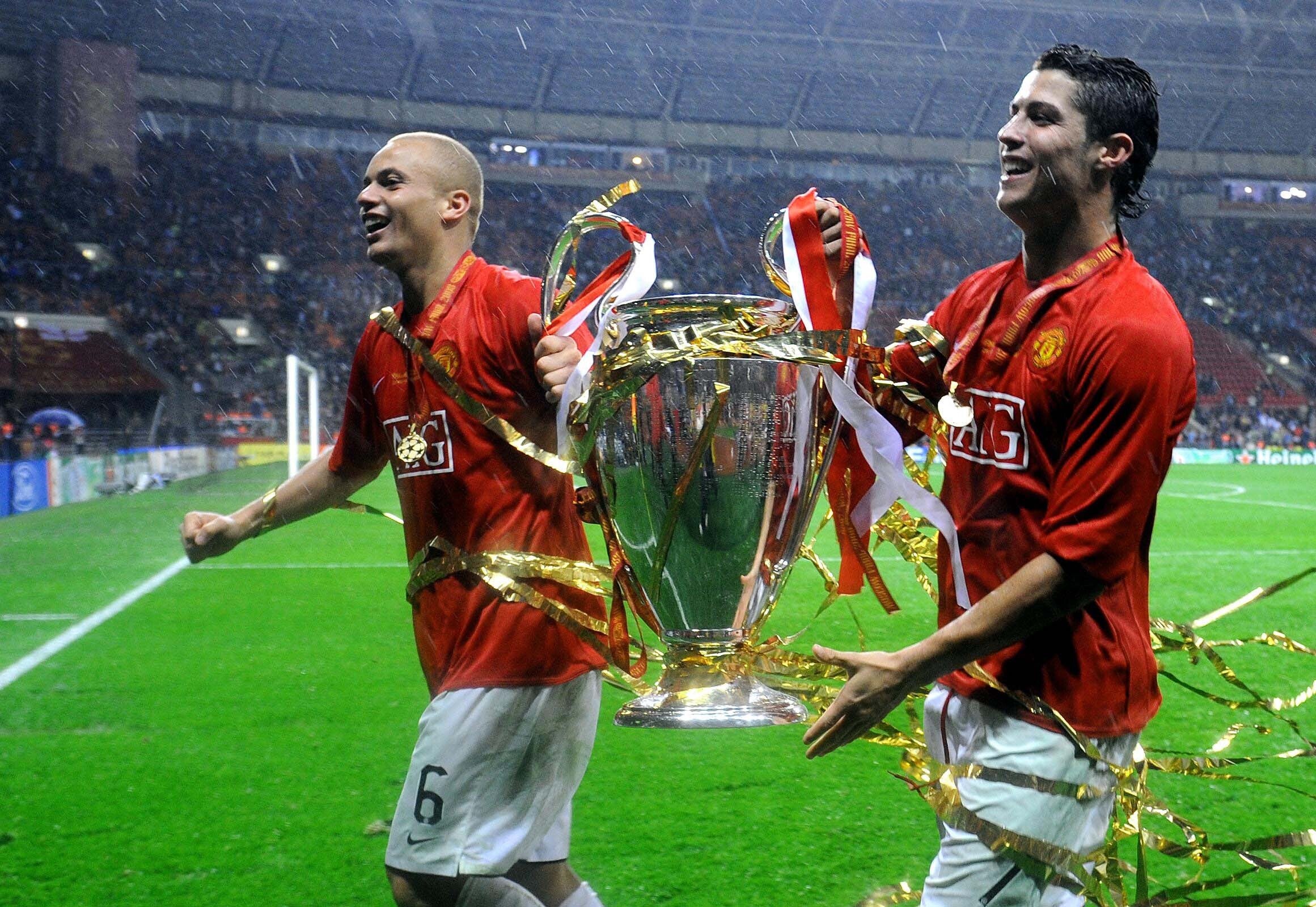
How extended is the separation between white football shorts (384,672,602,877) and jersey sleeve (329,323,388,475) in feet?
1.75

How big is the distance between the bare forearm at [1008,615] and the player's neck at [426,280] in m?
1.12

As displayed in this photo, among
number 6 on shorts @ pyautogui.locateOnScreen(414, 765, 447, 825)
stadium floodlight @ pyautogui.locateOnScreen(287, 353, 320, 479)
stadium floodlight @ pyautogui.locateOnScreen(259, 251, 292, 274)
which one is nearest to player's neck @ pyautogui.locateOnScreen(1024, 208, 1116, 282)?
number 6 on shorts @ pyautogui.locateOnScreen(414, 765, 447, 825)

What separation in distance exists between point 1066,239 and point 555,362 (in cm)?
70

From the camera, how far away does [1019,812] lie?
1.48 meters

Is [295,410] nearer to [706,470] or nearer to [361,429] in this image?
[361,429]

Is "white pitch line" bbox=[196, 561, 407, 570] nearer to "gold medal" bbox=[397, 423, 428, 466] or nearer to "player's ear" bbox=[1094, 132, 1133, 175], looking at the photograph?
"gold medal" bbox=[397, 423, 428, 466]

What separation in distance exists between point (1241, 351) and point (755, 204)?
12700mm

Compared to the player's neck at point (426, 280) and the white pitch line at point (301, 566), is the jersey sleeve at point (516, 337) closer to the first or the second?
the player's neck at point (426, 280)

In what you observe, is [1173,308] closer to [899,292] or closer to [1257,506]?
[1257,506]

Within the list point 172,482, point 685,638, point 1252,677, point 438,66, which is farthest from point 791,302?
point 438,66

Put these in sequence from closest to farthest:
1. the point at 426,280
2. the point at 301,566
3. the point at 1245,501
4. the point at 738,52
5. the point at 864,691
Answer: the point at 864,691 < the point at 426,280 < the point at 301,566 < the point at 1245,501 < the point at 738,52

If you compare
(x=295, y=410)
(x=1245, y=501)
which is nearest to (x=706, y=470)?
(x=295, y=410)

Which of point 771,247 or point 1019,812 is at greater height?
point 771,247

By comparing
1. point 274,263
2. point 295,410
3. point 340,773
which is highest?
point 274,263
